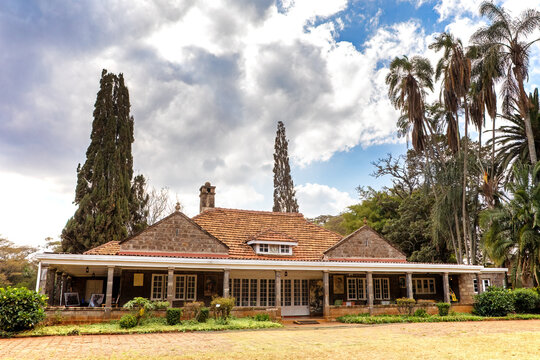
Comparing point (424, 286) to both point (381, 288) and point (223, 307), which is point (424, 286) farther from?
point (223, 307)

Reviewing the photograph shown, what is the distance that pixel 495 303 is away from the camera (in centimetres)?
1845

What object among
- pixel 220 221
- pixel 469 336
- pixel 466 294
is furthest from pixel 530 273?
pixel 220 221

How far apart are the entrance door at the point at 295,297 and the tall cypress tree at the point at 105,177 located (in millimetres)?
11049

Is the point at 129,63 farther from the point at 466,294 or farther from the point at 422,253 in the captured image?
the point at 422,253

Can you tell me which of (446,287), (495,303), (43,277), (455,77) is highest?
(455,77)

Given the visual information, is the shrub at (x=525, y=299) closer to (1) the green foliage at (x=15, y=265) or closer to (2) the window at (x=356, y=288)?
(2) the window at (x=356, y=288)

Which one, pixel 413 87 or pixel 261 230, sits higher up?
pixel 413 87

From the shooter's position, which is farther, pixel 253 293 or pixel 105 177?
pixel 105 177

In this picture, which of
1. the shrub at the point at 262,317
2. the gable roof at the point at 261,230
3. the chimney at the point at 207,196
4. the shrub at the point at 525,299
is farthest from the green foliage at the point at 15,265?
the shrub at the point at 525,299

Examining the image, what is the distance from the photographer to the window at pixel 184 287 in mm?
18328

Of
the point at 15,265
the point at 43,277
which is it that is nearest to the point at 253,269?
the point at 43,277

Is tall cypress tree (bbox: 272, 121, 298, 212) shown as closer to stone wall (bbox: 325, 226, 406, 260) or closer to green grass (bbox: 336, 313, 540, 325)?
stone wall (bbox: 325, 226, 406, 260)

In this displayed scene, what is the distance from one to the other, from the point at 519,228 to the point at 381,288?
26.0 feet

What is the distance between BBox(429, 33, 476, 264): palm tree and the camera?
24047mm
